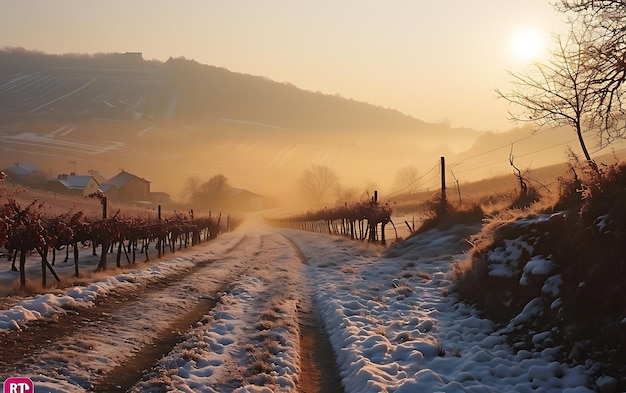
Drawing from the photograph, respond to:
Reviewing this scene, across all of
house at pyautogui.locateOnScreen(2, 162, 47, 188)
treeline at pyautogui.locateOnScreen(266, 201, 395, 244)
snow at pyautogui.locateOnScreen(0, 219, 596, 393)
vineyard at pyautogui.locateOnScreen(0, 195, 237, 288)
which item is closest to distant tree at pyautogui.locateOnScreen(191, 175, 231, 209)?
house at pyautogui.locateOnScreen(2, 162, 47, 188)

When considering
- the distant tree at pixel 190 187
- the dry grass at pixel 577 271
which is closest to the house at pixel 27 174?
the distant tree at pixel 190 187

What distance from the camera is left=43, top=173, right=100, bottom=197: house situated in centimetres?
11888

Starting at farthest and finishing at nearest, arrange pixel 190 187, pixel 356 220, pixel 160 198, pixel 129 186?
1. pixel 190 187
2. pixel 160 198
3. pixel 129 186
4. pixel 356 220

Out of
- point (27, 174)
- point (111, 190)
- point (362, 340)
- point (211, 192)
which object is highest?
point (27, 174)

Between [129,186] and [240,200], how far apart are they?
→ 50746mm

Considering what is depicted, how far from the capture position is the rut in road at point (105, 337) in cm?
A: 728

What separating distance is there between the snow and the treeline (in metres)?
17.5

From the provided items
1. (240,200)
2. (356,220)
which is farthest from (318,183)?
(356,220)

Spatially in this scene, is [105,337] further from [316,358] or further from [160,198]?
[160,198]

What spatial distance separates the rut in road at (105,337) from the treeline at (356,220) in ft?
65.8

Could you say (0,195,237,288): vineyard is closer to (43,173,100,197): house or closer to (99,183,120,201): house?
(43,173,100,197): house

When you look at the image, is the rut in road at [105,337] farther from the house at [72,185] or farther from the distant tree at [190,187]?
the distant tree at [190,187]

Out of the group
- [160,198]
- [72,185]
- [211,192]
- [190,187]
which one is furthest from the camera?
[190,187]

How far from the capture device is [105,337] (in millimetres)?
9273
